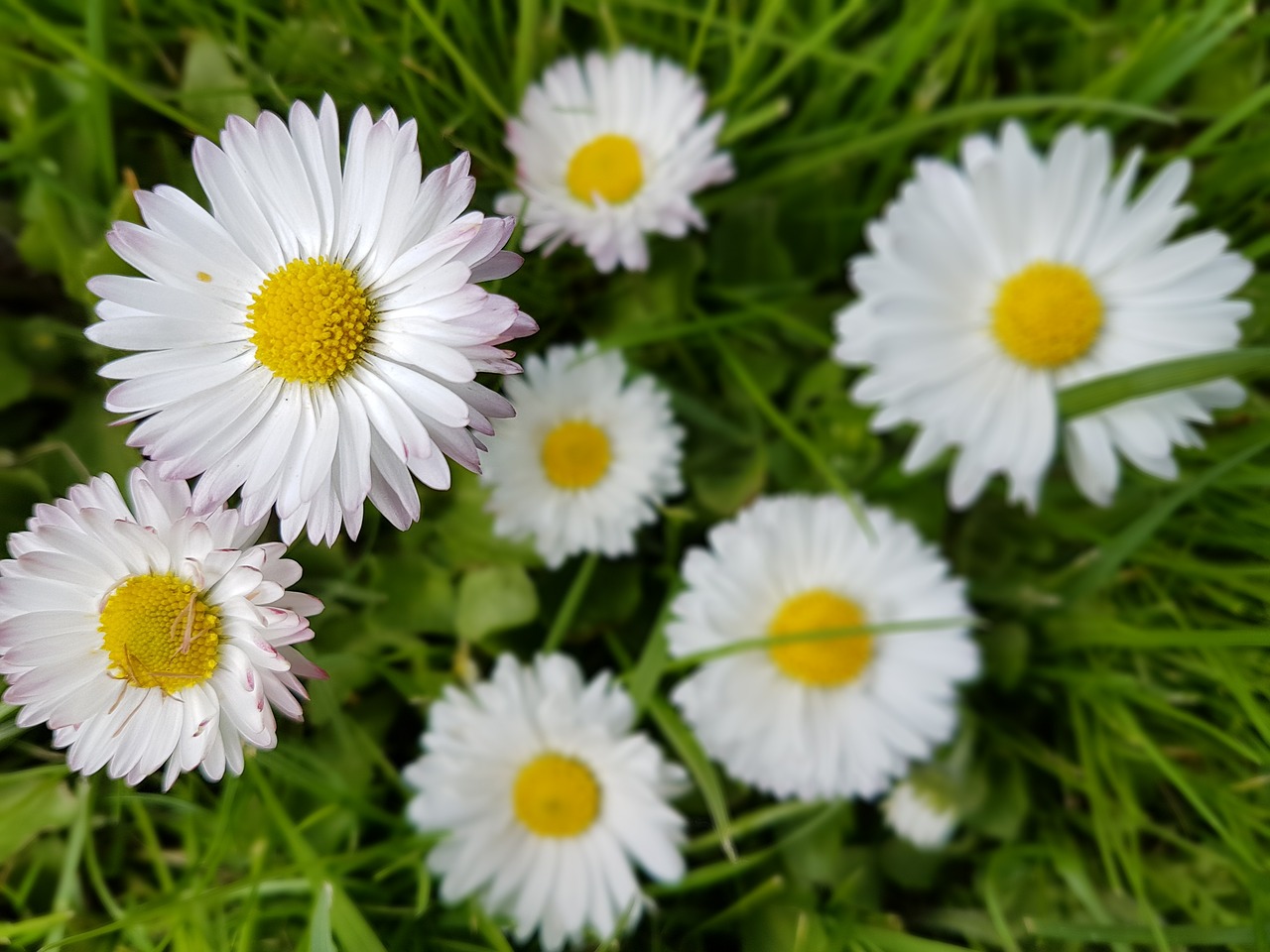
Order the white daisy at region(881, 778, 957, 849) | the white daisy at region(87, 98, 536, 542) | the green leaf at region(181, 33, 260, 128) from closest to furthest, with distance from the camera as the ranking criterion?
the white daisy at region(87, 98, 536, 542)
the green leaf at region(181, 33, 260, 128)
the white daisy at region(881, 778, 957, 849)

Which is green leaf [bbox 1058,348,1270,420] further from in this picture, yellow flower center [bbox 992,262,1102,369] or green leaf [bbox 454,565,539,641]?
green leaf [bbox 454,565,539,641]

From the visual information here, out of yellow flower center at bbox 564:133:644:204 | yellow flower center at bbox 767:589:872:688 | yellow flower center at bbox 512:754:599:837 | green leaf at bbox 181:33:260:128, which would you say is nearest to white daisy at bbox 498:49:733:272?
yellow flower center at bbox 564:133:644:204

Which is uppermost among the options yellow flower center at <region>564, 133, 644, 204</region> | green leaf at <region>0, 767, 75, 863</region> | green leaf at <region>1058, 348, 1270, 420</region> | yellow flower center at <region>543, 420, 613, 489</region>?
yellow flower center at <region>564, 133, 644, 204</region>

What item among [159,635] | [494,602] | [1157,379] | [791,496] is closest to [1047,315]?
[1157,379]

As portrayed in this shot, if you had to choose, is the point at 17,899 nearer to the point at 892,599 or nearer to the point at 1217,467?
the point at 892,599

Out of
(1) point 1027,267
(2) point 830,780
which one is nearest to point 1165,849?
(2) point 830,780

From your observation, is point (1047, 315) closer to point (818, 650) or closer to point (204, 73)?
point (818, 650)

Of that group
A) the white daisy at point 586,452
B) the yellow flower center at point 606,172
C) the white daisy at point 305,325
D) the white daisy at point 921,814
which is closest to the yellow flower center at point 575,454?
the white daisy at point 586,452
